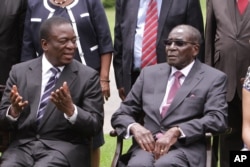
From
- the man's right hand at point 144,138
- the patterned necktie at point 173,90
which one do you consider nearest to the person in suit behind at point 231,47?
the patterned necktie at point 173,90

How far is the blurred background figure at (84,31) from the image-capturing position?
8570 millimetres

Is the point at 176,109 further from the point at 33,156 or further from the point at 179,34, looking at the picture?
the point at 33,156

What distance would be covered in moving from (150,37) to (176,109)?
0.99 m

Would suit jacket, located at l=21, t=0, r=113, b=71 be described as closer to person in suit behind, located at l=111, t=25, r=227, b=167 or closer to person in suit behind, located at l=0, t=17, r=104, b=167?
person in suit behind, located at l=0, t=17, r=104, b=167

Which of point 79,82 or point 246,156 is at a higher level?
point 79,82

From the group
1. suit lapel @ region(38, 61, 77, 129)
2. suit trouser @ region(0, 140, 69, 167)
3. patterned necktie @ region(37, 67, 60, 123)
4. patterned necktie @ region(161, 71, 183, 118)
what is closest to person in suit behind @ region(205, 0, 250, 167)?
patterned necktie @ region(161, 71, 183, 118)

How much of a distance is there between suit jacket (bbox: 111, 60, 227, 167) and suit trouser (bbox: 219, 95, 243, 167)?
753mm

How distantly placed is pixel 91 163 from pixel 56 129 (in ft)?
2.77

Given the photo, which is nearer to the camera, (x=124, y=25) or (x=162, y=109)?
(x=162, y=109)

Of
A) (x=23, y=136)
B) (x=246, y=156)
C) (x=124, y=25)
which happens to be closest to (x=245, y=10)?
(x=124, y=25)

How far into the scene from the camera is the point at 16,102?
7.64m

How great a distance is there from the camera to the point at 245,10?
27.9ft

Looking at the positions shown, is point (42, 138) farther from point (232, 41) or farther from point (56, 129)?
point (232, 41)

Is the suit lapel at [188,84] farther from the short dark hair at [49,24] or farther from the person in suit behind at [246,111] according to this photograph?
the short dark hair at [49,24]
